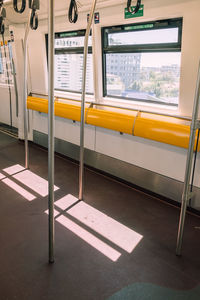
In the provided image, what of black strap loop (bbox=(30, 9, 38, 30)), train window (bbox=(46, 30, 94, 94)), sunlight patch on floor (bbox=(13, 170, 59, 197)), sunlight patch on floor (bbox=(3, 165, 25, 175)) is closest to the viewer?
black strap loop (bbox=(30, 9, 38, 30))

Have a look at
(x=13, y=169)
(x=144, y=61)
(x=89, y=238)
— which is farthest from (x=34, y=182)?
(x=144, y=61)

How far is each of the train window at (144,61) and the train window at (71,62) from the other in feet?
1.51

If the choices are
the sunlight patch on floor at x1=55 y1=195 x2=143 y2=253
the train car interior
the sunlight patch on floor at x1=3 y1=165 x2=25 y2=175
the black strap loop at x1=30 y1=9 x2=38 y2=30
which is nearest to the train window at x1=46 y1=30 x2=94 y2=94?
the train car interior

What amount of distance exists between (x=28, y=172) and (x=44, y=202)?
3.61 ft

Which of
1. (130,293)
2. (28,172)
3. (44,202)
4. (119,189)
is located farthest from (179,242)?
(28,172)

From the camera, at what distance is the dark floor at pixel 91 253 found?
218cm

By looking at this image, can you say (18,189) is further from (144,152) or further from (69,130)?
(144,152)

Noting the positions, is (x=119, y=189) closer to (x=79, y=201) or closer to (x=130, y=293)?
(x=79, y=201)

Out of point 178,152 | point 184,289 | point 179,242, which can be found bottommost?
point 184,289

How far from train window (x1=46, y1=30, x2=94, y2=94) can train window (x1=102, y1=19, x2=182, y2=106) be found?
0.46 m

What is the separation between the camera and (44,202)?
11.5 feet

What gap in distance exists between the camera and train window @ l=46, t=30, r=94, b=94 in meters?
4.57

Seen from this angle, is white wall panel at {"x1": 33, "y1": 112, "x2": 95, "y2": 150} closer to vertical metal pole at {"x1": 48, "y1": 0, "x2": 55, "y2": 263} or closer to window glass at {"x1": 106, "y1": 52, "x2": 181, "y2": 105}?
window glass at {"x1": 106, "y1": 52, "x2": 181, "y2": 105}

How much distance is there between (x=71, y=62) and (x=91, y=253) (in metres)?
3.63
